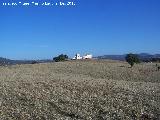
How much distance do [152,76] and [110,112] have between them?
141ft

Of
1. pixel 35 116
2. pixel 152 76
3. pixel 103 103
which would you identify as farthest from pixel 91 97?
pixel 152 76

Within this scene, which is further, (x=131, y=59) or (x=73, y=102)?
(x=131, y=59)

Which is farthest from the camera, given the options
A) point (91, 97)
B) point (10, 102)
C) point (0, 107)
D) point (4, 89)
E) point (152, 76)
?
point (152, 76)

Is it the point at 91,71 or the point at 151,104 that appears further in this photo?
the point at 91,71

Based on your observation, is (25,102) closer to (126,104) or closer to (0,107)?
(0,107)

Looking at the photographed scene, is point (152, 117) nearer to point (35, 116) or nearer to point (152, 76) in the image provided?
point (35, 116)

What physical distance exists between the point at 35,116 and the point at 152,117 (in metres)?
8.87

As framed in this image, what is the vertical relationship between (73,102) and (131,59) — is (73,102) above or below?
below

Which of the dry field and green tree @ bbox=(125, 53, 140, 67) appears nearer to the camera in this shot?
the dry field

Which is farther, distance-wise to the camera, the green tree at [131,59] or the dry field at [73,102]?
the green tree at [131,59]

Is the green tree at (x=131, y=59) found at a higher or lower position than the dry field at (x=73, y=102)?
higher

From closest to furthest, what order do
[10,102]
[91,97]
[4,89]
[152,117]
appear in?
[152,117] → [10,102] → [91,97] → [4,89]

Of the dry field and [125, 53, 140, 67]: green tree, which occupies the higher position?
[125, 53, 140, 67]: green tree

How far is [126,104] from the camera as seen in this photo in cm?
3256
